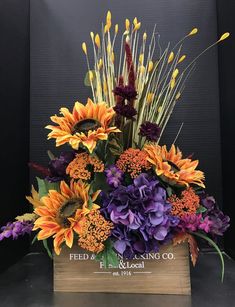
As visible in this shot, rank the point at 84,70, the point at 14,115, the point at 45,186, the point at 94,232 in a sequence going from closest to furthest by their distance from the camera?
the point at 94,232 < the point at 45,186 < the point at 14,115 < the point at 84,70

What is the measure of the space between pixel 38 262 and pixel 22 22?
0.69 m

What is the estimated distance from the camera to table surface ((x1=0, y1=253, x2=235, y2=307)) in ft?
2.30

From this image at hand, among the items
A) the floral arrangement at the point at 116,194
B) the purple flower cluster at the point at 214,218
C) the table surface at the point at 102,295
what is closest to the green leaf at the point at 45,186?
the floral arrangement at the point at 116,194

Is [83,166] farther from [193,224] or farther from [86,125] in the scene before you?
[193,224]

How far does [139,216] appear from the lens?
0.69 metres

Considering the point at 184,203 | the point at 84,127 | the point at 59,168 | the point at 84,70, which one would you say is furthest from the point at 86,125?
the point at 84,70

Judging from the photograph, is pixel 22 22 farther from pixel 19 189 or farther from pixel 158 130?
pixel 158 130

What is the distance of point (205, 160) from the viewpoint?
1.08 metres

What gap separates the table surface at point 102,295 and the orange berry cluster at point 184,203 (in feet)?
0.55

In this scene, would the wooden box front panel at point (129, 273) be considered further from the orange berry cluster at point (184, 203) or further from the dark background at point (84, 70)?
the dark background at point (84, 70)

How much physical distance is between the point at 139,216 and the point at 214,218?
0.55ft

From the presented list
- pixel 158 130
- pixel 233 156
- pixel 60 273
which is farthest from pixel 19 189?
pixel 233 156

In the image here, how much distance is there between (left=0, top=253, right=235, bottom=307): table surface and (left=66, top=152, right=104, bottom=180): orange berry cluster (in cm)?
24

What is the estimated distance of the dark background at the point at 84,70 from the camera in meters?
1.03
